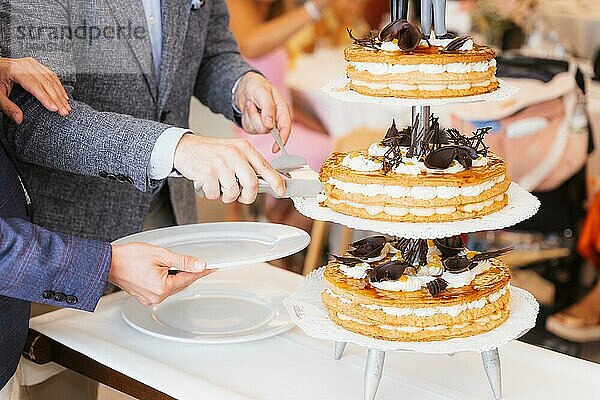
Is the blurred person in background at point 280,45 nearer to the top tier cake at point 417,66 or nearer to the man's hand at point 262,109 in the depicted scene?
the man's hand at point 262,109

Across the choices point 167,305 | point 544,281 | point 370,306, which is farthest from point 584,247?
point 370,306

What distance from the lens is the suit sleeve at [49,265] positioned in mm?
1261

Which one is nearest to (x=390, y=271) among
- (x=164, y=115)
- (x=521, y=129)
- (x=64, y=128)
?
(x=64, y=128)

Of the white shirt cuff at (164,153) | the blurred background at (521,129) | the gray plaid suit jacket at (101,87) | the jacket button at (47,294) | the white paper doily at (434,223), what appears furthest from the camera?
the blurred background at (521,129)

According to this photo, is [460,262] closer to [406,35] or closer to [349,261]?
[349,261]

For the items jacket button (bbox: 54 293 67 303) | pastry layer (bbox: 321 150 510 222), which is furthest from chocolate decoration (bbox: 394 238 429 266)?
jacket button (bbox: 54 293 67 303)

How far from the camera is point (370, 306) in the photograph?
4.13 feet

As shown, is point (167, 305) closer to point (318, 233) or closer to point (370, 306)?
point (370, 306)

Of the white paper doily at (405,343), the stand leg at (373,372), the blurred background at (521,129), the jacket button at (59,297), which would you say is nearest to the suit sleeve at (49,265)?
the jacket button at (59,297)

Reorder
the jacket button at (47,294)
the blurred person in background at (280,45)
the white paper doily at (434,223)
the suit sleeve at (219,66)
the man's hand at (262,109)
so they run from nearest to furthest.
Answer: the white paper doily at (434,223) < the jacket button at (47,294) < the man's hand at (262,109) < the suit sleeve at (219,66) < the blurred person in background at (280,45)

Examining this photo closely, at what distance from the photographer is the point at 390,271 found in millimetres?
1260

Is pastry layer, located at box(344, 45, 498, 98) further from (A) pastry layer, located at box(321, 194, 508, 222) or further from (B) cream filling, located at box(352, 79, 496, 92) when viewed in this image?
(A) pastry layer, located at box(321, 194, 508, 222)

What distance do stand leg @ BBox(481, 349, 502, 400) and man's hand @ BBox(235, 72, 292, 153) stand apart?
61 centimetres

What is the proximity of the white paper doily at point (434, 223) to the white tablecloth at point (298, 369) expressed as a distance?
0.86 feet
